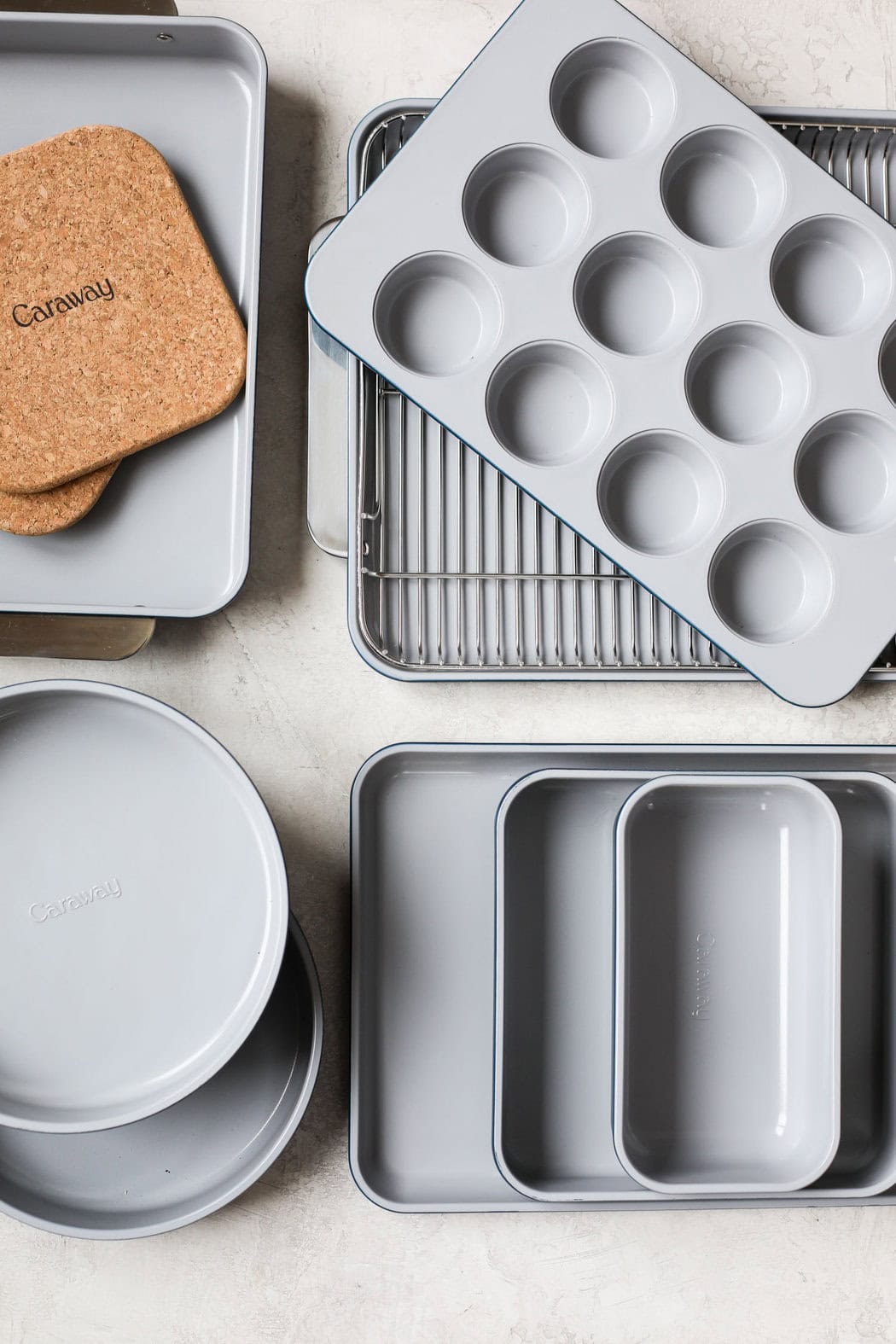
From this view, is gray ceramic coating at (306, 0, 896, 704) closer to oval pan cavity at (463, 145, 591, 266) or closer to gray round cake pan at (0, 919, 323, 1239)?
oval pan cavity at (463, 145, 591, 266)

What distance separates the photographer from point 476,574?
2.32 feet

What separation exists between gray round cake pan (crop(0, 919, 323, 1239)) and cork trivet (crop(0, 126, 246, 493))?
1.30 feet

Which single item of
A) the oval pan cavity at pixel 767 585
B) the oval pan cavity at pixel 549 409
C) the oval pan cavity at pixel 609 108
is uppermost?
the oval pan cavity at pixel 609 108

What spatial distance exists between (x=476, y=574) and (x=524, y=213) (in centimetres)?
27

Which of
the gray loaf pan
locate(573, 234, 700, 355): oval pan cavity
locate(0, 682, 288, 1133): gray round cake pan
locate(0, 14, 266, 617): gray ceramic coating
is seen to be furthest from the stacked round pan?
locate(573, 234, 700, 355): oval pan cavity

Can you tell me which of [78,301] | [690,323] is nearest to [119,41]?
[78,301]

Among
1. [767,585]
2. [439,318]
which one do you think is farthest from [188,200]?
[767,585]

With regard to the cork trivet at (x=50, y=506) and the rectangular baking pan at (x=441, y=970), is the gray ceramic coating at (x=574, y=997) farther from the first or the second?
the cork trivet at (x=50, y=506)

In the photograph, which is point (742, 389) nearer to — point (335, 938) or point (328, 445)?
point (328, 445)

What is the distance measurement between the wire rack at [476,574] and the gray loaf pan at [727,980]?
122mm

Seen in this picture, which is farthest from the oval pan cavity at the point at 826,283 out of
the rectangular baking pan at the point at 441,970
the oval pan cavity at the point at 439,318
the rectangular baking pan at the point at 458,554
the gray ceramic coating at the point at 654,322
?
the rectangular baking pan at the point at 441,970

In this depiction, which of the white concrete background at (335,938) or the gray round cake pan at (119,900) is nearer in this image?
the gray round cake pan at (119,900)

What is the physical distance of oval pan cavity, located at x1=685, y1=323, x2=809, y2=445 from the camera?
70 cm

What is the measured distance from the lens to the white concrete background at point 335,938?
74 cm
